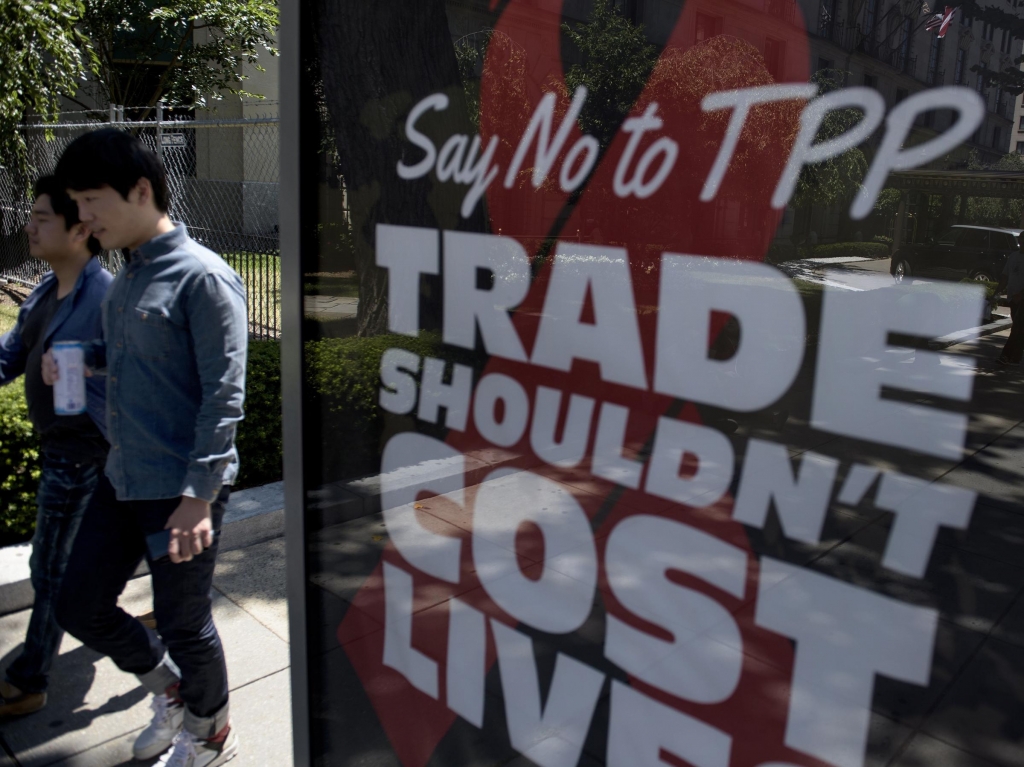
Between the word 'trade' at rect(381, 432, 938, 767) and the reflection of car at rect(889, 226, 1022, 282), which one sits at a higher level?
the reflection of car at rect(889, 226, 1022, 282)

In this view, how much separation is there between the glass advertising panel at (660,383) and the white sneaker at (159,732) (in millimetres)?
905

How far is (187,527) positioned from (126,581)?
36 centimetres

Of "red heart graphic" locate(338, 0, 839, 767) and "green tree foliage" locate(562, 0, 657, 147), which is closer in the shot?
"red heart graphic" locate(338, 0, 839, 767)

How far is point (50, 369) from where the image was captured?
8.57 ft

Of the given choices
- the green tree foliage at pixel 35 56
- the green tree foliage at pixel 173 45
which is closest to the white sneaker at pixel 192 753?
the green tree foliage at pixel 35 56

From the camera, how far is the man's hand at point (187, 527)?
7.59 ft

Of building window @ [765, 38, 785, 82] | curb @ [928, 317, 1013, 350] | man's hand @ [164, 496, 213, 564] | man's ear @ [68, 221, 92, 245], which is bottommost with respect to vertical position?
man's hand @ [164, 496, 213, 564]

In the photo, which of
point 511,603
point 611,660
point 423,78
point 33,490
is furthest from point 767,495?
point 33,490

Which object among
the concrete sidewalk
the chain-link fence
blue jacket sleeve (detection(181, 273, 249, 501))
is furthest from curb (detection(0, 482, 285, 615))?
blue jacket sleeve (detection(181, 273, 249, 501))

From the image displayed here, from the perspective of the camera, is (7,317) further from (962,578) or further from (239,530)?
(962,578)

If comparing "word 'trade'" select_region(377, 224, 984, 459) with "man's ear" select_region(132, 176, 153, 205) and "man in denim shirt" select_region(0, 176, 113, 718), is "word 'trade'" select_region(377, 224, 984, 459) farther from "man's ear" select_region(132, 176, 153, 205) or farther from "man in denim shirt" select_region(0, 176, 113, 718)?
"man in denim shirt" select_region(0, 176, 113, 718)

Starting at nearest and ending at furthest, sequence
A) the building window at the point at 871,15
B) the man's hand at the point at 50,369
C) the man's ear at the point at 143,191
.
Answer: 1. the building window at the point at 871,15
2. the man's ear at the point at 143,191
3. the man's hand at the point at 50,369

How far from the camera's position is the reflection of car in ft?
3.48

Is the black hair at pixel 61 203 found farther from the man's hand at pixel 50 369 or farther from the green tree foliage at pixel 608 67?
the green tree foliage at pixel 608 67
